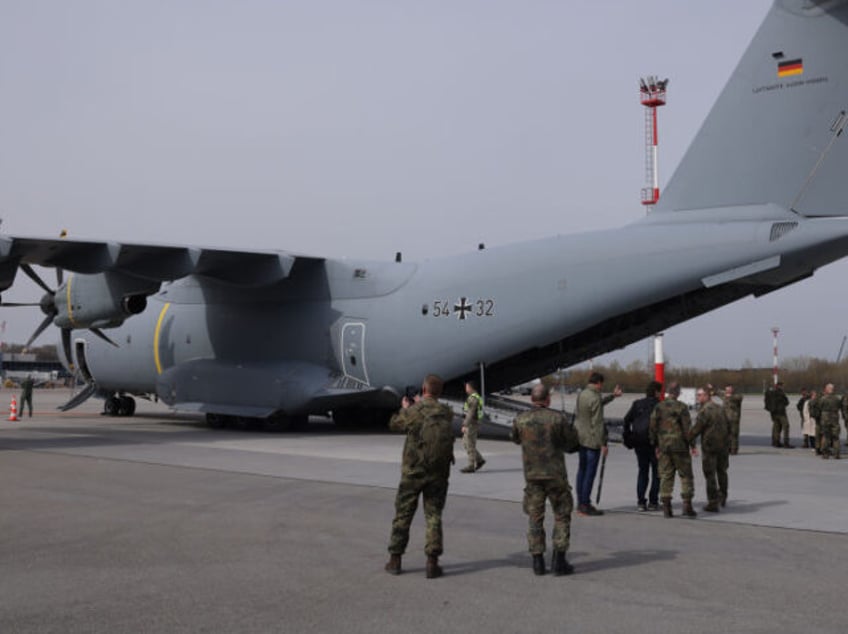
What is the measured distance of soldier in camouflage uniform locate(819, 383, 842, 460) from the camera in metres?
15.6

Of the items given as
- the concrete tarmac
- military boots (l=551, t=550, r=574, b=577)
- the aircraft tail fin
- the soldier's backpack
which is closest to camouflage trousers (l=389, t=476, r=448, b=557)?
the soldier's backpack

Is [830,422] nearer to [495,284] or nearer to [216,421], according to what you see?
[495,284]

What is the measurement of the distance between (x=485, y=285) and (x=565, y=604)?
508 inches

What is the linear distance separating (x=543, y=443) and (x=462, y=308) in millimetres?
11940

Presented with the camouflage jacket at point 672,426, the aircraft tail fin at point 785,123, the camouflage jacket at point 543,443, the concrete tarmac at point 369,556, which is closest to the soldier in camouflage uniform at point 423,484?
the concrete tarmac at point 369,556

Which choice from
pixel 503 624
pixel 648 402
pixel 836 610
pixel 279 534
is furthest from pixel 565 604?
pixel 648 402

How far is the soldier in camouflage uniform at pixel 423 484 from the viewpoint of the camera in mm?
6730

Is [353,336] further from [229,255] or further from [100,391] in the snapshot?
[100,391]

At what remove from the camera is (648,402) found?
9.90m

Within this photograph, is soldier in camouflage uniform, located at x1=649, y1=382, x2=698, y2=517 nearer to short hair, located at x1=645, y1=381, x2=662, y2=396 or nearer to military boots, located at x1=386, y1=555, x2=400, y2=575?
short hair, located at x1=645, y1=381, x2=662, y2=396

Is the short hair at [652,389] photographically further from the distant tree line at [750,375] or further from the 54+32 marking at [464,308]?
the distant tree line at [750,375]

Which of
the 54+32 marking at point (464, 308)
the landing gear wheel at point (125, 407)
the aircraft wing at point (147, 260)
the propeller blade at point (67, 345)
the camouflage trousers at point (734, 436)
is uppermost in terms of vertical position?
the aircraft wing at point (147, 260)

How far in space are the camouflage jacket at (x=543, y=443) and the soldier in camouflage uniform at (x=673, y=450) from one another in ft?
8.57

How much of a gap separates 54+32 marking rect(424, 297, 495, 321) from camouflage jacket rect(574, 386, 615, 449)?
846 cm
